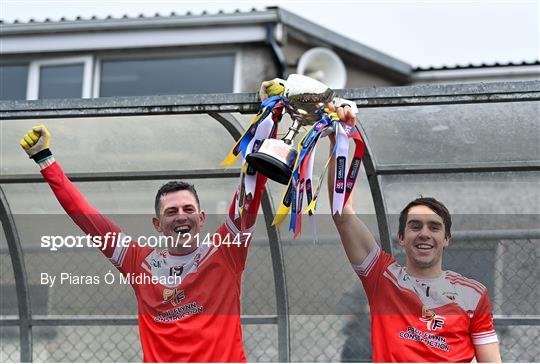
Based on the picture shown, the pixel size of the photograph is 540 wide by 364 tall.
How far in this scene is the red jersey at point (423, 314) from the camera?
4.19 metres

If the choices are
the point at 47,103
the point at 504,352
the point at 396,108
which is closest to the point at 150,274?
the point at 47,103

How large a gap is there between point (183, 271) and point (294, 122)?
0.93 meters

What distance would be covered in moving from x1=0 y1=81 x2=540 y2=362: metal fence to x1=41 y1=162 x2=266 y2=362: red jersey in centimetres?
45

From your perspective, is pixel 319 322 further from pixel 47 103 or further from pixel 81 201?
pixel 47 103

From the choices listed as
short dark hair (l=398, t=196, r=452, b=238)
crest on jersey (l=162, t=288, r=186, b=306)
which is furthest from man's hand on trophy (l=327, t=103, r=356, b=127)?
crest on jersey (l=162, t=288, r=186, b=306)

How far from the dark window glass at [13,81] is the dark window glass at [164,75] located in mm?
942

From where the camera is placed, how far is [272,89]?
4.28 metres

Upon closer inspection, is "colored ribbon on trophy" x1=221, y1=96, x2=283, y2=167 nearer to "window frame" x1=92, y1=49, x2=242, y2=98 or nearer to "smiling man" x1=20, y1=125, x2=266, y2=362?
"smiling man" x1=20, y1=125, x2=266, y2=362

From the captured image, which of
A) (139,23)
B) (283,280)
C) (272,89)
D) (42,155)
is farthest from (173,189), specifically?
(139,23)

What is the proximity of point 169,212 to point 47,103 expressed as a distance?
0.80 m

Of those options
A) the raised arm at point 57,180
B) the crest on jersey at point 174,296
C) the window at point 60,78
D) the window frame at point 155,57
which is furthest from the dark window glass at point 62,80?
the crest on jersey at point 174,296

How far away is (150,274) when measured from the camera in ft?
15.2

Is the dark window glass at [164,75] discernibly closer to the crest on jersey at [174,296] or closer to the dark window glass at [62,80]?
the dark window glass at [62,80]

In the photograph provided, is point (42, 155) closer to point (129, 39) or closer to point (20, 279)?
point (20, 279)
